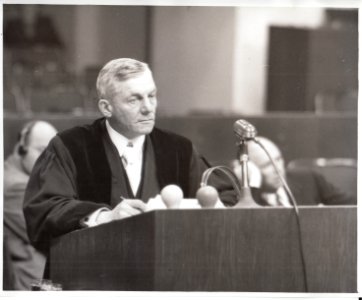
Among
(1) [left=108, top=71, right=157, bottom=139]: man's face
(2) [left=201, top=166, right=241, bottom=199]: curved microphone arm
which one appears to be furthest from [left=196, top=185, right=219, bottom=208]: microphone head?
(1) [left=108, top=71, right=157, bottom=139]: man's face

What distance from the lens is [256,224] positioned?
2.86 metres

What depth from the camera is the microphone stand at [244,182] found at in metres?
2.98

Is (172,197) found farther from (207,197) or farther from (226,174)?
(226,174)

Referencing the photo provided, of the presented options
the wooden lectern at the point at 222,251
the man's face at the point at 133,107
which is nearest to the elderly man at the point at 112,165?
the man's face at the point at 133,107

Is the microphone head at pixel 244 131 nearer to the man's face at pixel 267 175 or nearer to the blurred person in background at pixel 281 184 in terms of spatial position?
the blurred person in background at pixel 281 184

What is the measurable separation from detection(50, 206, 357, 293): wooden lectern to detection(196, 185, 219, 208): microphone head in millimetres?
71

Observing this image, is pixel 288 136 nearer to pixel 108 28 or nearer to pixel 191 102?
pixel 191 102

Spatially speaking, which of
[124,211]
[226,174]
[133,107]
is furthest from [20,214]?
[226,174]

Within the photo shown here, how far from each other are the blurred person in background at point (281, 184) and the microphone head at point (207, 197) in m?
0.23

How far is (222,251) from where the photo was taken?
2.88m

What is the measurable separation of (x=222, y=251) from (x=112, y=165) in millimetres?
487

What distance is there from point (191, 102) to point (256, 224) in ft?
2.96
